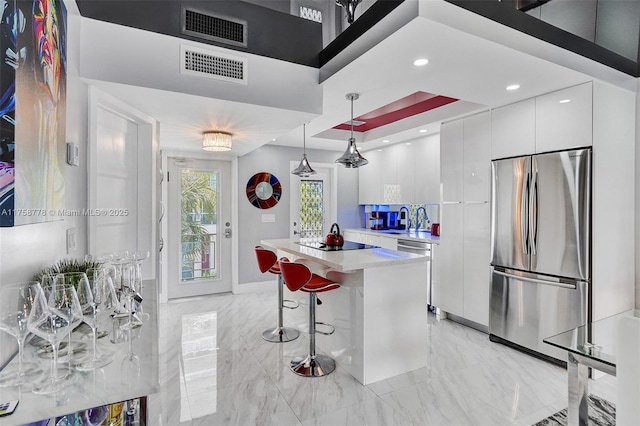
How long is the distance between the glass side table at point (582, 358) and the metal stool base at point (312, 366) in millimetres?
1728

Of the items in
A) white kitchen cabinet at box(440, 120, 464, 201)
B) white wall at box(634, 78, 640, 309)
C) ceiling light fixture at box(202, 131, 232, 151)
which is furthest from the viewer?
white kitchen cabinet at box(440, 120, 464, 201)

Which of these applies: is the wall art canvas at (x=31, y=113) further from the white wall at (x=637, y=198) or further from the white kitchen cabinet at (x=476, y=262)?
the white wall at (x=637, y=198)

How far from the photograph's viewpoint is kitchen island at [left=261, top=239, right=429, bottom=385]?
2.65 m

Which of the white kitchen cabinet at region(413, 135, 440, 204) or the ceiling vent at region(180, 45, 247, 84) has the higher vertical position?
the ceiling vent at region(180, 45, 247, 84)

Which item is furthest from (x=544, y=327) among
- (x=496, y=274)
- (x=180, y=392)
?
(x=180, y=392)

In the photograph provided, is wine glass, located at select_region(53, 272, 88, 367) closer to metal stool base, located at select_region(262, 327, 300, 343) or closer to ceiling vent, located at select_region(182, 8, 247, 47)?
ceiling vent, located at select_region(182, 8, 247, 47)

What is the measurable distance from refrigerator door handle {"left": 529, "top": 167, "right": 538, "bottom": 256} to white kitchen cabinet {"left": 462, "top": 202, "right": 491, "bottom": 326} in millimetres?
451

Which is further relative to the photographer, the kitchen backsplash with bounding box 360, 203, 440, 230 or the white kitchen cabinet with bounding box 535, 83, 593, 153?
the kitchen backsplash with bounding box 360, 203, 440, 230

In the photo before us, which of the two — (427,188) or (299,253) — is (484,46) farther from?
(427,188)

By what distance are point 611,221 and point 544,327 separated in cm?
105

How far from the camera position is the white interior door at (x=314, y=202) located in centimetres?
576

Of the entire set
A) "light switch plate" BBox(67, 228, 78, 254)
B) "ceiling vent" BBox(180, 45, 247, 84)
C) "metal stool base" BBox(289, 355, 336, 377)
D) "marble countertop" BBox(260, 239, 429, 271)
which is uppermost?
"ceiling vent" BBox(180, 45, 247, 84)

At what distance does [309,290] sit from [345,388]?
2.53 ft

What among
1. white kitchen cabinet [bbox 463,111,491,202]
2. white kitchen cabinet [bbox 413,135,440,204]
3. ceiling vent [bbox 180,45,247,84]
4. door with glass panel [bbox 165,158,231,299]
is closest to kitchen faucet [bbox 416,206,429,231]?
white kitchen cabinet [bbox 413,135,440,204]
